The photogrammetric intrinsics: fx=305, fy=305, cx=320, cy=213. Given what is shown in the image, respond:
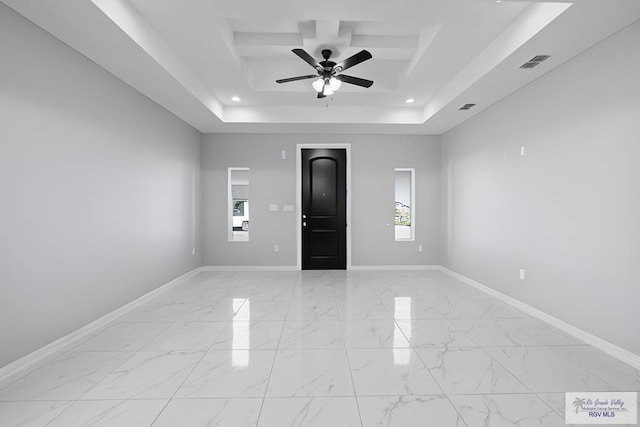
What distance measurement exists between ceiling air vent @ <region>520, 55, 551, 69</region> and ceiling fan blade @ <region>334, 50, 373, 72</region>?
1533 mm

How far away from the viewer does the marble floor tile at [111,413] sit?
1697 mm

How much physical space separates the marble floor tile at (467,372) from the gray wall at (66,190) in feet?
10.0

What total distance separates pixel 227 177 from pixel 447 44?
4167 mm

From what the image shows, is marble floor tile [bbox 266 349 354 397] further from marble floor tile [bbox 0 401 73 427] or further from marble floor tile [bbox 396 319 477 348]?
marble floor tile [bbox 0 401 73 427]

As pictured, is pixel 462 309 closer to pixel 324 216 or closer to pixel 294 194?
pixel 324 216

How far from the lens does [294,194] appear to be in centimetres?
580

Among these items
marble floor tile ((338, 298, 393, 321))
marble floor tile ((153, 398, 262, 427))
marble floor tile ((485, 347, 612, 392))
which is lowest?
marble floor tile ((153, 398, 262, 427))

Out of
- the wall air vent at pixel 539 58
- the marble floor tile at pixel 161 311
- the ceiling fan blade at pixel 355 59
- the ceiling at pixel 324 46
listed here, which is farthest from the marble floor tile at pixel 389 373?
the wall air vent at pixel 539 58

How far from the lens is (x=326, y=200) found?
5859mm

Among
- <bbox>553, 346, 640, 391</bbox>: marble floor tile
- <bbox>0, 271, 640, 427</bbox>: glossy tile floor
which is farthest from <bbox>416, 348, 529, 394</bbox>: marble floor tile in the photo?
<bbox>553, 346, 640, 391</bbox>: marble floor tile

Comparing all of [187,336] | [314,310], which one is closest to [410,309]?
[314,310]

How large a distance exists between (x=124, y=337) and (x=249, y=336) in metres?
1.15

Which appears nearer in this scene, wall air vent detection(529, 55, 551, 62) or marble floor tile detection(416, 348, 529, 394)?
marble floor tile detection(416, 348, 529, 394)

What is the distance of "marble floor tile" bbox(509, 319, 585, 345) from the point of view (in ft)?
8.92
